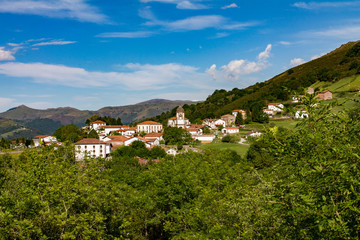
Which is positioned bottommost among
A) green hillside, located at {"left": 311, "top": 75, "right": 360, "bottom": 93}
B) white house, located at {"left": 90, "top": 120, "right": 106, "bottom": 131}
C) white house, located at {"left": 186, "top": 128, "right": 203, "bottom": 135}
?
white house, located at {"left": 186, "top": 128, "right": 203, "bottom": 135}

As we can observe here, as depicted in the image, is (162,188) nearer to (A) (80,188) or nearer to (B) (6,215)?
(A) (80,188)

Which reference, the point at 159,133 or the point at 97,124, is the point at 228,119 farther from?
the point at 97,124

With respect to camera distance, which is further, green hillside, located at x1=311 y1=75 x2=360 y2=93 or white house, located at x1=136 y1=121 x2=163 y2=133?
white house, located at x1=136 y1=121 x2=163 y2=133

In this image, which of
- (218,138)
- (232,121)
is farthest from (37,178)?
(232,121)

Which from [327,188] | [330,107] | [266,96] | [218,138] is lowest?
[218,138]

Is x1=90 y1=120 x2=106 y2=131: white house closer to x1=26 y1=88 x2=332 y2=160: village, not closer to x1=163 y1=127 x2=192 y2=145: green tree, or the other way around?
x1=26 y1=88 x2=332 y2=160: village

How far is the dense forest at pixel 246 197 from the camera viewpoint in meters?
5.61

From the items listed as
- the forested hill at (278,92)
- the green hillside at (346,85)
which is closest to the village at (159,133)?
the green hillside at (346,85)

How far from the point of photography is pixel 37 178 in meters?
11.7

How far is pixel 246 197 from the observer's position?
13.1 m

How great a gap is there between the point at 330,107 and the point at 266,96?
15533cm

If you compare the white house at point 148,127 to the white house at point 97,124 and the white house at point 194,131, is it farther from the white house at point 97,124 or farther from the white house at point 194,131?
the white house at point 194,131

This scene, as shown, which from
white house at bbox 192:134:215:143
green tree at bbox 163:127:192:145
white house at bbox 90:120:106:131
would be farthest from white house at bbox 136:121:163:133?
white house at bbox 192:134:215:143

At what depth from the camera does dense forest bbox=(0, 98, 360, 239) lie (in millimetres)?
5609
